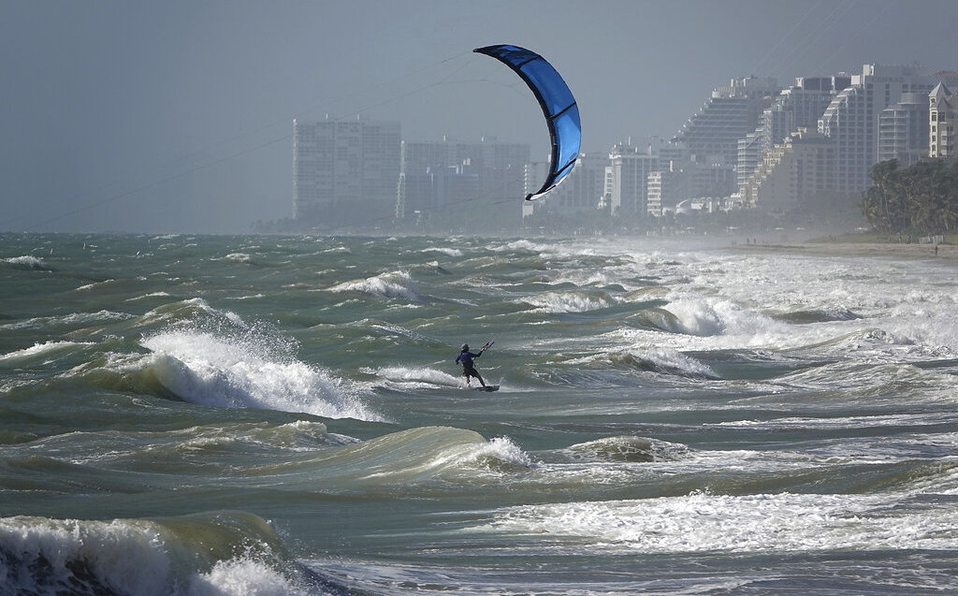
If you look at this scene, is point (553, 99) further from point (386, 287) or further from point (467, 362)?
point (386, 287)

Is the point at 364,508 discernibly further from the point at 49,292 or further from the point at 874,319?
the point at 49,292

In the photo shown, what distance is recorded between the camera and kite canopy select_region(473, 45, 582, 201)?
17.7 metres

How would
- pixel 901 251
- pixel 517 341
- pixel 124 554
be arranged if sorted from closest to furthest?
pixel 124 554 → pixel 517 341 → pixel 901 251

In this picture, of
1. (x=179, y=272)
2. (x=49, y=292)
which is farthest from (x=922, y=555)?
(x=179, y=272)

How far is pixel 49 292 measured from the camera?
44062mm

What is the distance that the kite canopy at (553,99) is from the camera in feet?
58.2

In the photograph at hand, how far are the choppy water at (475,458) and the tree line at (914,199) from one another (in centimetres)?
7528

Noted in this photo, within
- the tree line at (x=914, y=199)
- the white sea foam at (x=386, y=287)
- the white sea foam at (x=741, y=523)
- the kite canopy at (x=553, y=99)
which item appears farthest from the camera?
the tree line at (x=914, y=199)

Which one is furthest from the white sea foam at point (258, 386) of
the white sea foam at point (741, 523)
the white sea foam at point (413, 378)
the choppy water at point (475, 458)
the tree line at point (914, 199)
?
the tree line at point (914, 199)

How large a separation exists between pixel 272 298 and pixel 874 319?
55.5ft

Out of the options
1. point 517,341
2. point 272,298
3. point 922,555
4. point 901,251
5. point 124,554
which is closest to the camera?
point 124,554

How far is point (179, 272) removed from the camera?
211ft

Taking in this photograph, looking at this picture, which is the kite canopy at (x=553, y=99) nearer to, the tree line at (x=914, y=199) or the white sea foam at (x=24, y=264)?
the white sea foam at (x=24, y=264)

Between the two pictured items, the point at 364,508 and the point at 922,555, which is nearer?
the point at 922,555
